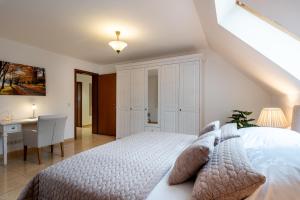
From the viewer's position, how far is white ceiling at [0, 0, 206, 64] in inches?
85.8

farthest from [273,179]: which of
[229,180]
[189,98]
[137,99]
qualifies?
[137,99]

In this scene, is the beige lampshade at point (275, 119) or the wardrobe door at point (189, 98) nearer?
the beige lampshade at point (275, 119)

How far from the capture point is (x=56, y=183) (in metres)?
1.22

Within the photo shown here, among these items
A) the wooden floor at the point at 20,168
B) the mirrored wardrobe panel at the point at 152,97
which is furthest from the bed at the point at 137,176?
the mirrored wardrobe panel at the point at 152,97

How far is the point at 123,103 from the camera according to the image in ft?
15.4

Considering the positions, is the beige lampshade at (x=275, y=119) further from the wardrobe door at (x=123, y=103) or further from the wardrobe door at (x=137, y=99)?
the wardrobe door at (x=123, y=103)

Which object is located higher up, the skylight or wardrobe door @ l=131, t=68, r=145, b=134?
the skylight

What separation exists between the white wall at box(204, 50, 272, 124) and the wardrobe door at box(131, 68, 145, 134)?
1.55 metres

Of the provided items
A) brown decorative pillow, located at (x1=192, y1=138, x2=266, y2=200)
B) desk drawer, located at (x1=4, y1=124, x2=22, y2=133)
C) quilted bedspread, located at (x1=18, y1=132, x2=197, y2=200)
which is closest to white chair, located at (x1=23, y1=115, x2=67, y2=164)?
desk drawer, located at (x1=4, y1=124, x2=22, y2=133)

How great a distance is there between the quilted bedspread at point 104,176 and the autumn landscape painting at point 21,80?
2952 millimetres

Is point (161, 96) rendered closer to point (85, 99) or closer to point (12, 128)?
point (12, 128)

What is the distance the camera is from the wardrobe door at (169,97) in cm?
390

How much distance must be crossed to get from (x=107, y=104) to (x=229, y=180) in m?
4.95

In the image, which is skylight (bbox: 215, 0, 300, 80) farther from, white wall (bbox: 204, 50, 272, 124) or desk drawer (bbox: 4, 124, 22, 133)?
desk drawer (bbox: 4, 124, 22, 133)
